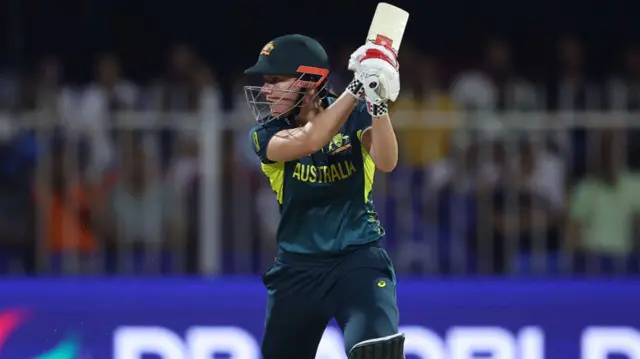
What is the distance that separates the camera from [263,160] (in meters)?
5.79

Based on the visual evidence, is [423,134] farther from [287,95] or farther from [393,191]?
[287,95]

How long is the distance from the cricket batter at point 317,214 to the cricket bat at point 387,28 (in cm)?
31

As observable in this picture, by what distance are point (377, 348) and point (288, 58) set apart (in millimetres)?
1238

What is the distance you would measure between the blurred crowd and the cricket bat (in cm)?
353

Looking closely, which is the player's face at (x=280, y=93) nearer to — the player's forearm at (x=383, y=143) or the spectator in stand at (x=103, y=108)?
the player's forearm at (x=383, y=143)

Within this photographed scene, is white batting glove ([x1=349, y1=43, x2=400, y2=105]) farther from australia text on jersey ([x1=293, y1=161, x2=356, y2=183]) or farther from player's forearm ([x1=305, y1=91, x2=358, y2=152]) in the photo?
australia text on jersey ([x1=293, y1=161, x2=356, y2=183])

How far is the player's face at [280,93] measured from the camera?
5566 mm

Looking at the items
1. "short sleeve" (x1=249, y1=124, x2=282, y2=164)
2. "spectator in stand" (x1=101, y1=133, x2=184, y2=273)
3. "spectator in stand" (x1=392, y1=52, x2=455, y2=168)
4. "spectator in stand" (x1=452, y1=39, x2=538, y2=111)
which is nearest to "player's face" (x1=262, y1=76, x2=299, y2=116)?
"short sleeve" (x1=249, y1=124, x2=282, y2=164)

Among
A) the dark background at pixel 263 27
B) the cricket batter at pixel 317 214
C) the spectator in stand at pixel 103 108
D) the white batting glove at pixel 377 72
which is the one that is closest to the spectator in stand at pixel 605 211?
the dark background at pixel 263 27

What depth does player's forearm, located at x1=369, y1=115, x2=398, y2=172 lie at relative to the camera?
5387 millimetres

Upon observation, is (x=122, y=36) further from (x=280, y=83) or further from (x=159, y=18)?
(x=280, y=83)

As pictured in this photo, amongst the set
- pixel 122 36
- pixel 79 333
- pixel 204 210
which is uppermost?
pixel 122 36

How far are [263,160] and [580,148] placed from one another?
3838 millimetres

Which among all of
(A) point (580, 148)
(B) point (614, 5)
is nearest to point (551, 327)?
(A) point (580, 148)
